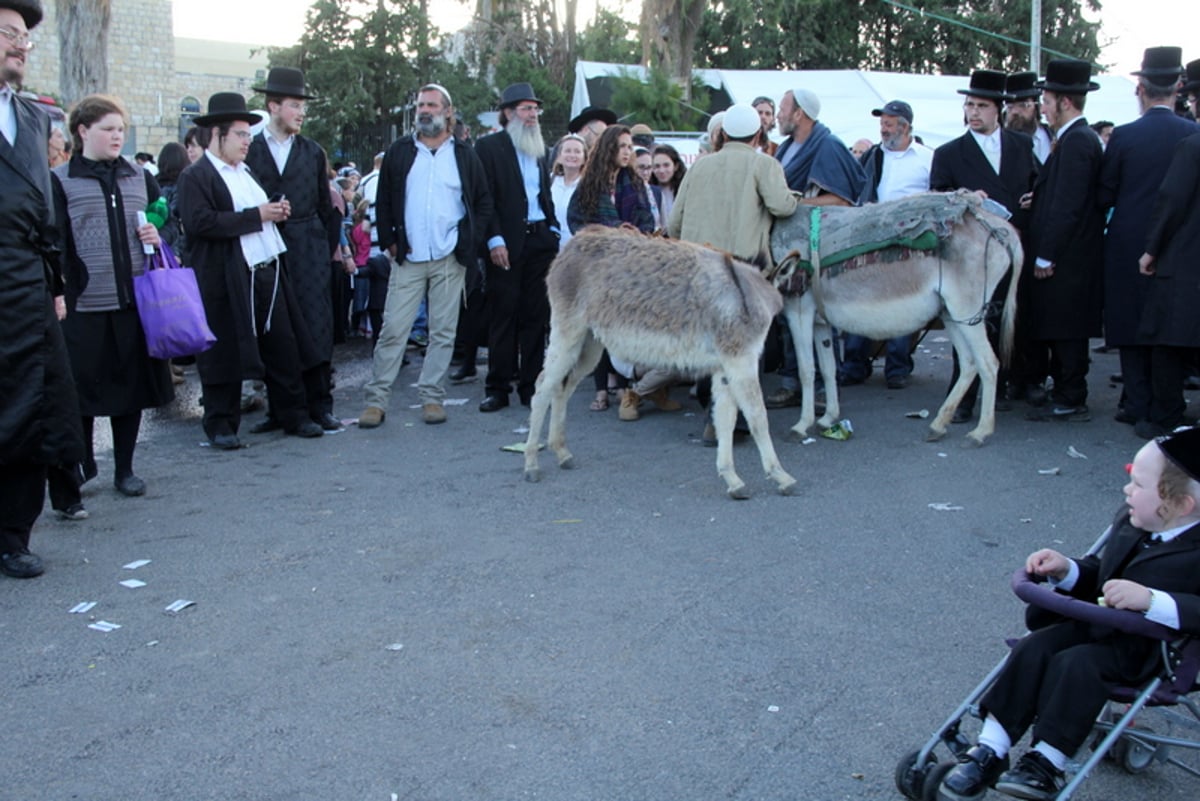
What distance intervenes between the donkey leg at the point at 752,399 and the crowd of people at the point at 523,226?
36.0 inches

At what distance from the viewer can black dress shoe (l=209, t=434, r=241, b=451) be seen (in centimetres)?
793

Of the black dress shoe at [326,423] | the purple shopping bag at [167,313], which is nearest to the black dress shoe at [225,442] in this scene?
the black dress shoe at [326,423]

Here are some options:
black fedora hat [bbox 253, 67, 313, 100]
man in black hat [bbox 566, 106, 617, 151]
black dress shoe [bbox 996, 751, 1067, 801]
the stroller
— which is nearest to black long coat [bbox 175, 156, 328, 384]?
black fedora hat [bbox 253, 67, 313, 100]

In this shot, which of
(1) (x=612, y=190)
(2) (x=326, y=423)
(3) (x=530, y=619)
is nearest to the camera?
(3) (x=530, y=619)

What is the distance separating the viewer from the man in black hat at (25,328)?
5.17 meters

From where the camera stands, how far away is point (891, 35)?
33250 mm

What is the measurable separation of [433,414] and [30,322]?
3718 millimetres

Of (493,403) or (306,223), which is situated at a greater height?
(306,223)

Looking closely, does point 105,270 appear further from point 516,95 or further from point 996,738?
point 996,738

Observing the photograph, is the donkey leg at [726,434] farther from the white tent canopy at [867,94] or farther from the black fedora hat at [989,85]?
the white tent canopy at [867,94]

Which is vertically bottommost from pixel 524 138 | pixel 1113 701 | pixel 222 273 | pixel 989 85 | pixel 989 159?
pixel 1113 701

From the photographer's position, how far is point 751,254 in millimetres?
7602

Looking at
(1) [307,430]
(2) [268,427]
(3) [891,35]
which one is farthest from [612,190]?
(3) [891,35]

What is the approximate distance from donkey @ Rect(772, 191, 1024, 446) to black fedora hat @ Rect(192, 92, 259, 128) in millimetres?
3852
